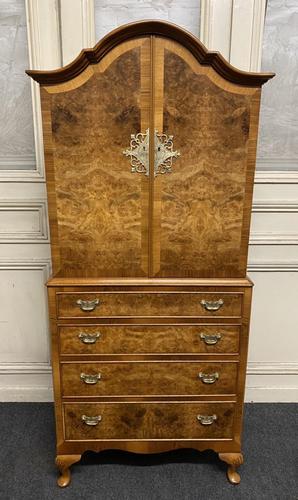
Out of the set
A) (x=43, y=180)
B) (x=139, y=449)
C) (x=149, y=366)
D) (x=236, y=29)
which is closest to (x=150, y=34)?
(x=236, y=29)

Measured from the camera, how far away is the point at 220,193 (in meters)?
1.79

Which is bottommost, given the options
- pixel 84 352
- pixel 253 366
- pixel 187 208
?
pixel 253 366

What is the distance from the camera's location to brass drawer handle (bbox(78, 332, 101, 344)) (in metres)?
1.91

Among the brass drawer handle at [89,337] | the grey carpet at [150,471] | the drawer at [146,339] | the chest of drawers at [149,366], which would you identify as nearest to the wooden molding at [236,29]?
the chest of drawers at [149,366]

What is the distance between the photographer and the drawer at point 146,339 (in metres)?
1.91

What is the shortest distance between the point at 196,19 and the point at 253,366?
7.26 ft

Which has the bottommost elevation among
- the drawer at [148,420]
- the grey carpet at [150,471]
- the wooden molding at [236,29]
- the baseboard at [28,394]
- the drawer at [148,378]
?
the grey carpet at [150,471]

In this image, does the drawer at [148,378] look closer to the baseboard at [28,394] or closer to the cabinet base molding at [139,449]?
the cabinet base molding at [139,449]

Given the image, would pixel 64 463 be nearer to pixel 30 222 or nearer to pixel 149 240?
pixel 149 240

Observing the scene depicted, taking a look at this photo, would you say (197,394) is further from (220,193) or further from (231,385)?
(220,193)

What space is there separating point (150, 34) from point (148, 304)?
A: 46.2 inches

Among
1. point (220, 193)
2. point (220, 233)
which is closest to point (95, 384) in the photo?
point (220, 233)

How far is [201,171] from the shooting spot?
176 centimetres

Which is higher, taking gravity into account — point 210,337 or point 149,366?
point 210,337
